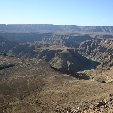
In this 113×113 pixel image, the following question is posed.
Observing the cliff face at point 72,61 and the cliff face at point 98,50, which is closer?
the cliff face at point 72,61

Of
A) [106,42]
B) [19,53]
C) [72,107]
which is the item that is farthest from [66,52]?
[72,107]

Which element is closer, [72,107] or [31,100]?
[72,107]

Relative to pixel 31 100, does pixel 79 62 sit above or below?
below

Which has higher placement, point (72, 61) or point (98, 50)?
point (98, 50)

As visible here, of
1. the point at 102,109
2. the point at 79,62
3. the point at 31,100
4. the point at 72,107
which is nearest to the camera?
the point at 102,109

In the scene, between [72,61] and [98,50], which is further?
[98,50]

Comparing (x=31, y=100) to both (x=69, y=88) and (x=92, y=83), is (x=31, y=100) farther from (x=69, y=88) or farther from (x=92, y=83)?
(x=92, y=83)

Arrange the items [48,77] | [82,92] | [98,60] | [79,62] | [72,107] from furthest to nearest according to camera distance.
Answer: [98,60], [79,62], [48,77], [82,92], [72,107]

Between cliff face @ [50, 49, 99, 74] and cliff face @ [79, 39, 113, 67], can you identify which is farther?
cliff face @ [79, 39, 113, 67]

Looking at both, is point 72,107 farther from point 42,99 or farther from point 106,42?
point 106,42

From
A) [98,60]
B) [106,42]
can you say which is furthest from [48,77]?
[106,42]
